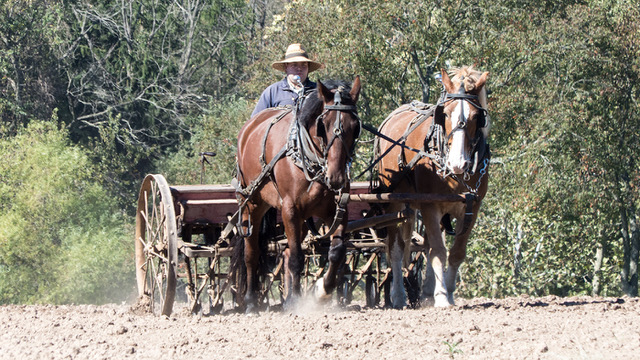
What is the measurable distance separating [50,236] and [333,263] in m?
Result: 16.4

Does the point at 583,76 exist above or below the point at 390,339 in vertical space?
above

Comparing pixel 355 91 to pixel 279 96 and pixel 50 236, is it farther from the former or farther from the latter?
pixel 50 236

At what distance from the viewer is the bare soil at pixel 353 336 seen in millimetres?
5824

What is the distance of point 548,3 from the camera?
67.7ft

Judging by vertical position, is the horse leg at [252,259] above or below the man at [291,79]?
below

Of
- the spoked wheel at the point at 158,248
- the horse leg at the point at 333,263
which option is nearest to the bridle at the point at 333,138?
the horse leg at the point at 333,263

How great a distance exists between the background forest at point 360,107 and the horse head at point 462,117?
Answer: 895cm

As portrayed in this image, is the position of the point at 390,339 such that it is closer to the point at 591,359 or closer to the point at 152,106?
the point at 591,359

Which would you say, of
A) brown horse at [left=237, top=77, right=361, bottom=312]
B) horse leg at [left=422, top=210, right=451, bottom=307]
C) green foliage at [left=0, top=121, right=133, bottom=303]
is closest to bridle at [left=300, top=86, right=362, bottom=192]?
brown horse at [left=237, top=77, right=361, bottom=312]

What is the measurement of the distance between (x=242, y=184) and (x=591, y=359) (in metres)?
4.61

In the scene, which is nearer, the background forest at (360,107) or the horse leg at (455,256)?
the horse leg at (455,256)

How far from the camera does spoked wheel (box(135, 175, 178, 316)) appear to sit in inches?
343

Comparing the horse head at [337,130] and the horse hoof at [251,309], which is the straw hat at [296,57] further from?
the horse hoof at [251,309]

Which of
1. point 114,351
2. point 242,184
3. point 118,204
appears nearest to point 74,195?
point 118,204
